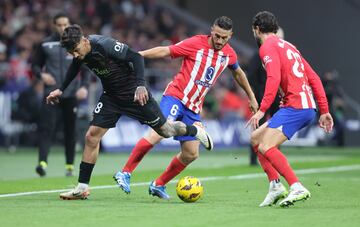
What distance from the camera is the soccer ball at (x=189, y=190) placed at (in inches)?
458

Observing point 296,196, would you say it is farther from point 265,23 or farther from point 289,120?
point 265,23

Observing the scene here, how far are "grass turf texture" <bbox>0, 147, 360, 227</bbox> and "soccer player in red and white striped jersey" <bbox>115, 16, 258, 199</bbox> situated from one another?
15.7 inches

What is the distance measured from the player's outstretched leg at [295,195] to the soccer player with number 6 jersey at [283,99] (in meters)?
0.11

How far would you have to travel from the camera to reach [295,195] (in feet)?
35.1

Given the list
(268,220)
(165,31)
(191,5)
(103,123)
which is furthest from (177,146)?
(268,220)

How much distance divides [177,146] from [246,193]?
42.9ft

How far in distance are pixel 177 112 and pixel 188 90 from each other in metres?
0.31

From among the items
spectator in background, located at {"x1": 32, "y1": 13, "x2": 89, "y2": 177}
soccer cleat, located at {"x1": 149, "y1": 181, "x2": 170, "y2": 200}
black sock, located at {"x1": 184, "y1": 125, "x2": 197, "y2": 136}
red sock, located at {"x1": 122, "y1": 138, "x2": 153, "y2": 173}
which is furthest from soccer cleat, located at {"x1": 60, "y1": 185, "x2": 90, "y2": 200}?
spectator in background, located at {"x1": 32, "y1": 13, "x2": 89, "y2": 177}

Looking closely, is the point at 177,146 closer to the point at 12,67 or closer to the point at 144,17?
the point at 12,67

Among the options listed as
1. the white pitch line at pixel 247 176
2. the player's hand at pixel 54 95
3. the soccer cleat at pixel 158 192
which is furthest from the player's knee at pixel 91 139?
the white pitch line at pixel 247 176

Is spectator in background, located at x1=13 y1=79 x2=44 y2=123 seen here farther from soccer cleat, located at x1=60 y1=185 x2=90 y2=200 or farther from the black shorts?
soccer cleat, located at x1=60 y1=185 x2=90 y2=200

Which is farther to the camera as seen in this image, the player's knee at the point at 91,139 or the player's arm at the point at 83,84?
the player's arm at the point at 83,84

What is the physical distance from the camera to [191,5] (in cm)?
3609

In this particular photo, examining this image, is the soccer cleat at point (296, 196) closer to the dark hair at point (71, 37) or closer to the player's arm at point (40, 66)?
the dark hair at point (71, 37)
